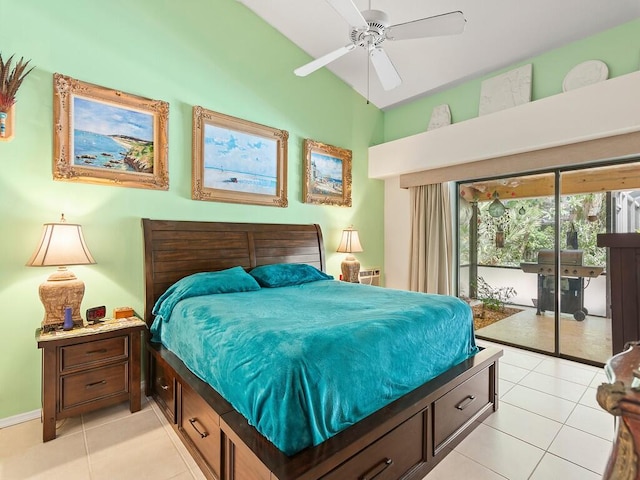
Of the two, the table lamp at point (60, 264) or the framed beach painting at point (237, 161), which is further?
the framed beach painting at point (237, 161)

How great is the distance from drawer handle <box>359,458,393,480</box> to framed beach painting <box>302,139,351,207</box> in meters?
3.04

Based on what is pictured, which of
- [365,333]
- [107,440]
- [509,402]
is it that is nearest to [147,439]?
[107,440]

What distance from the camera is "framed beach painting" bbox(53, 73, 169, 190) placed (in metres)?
2.48

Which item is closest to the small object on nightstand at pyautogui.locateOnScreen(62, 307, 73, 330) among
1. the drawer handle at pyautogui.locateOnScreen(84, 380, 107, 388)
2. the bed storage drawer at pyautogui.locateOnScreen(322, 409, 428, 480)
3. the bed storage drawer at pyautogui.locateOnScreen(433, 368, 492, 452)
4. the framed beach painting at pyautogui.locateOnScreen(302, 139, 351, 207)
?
the drawer handle at pyautogui.locateOnScreen(84, 380, 107, 388)

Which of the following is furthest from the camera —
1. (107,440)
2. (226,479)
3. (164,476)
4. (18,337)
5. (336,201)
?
(336,201)

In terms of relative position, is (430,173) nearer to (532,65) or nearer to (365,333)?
(532,65)

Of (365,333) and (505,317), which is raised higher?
(365,333)

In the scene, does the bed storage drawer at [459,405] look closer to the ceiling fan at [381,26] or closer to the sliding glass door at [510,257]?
the sliding glass door at [510,257]

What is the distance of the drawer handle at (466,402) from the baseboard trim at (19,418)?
3057mm

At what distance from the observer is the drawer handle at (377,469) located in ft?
4.82

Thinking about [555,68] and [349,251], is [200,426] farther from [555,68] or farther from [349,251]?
[555,68]

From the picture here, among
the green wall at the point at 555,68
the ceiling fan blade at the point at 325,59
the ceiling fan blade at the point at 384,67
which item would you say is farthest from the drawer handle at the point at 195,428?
the green wall at the point at 555,68

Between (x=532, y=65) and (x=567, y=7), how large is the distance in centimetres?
66

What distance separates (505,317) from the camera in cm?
413
